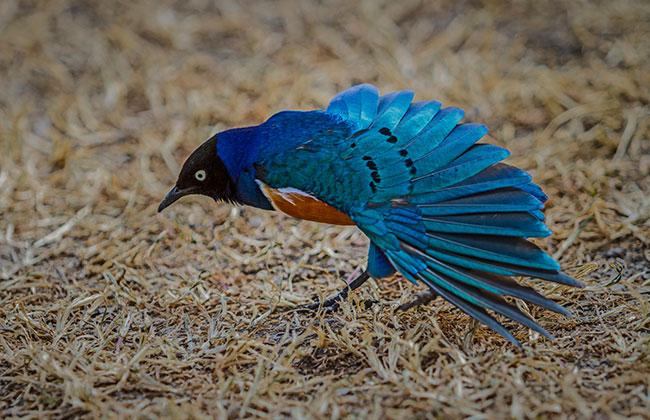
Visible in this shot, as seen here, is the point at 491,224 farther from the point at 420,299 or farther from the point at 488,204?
the point at 420,299

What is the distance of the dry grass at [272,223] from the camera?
2787 mm

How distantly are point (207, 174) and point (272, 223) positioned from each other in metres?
0.99

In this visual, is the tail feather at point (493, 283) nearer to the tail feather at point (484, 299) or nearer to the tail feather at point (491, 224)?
the tail feather at point (484, 299)

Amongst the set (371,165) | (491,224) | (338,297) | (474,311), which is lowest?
(338,297)

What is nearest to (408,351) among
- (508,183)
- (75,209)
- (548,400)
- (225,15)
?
(548,400)

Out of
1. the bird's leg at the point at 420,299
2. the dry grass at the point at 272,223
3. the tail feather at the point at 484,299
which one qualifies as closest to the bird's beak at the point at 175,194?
the dry grass at the point at 272,223

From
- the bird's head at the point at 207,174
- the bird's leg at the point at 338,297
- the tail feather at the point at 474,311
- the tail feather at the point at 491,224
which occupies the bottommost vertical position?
the bird's leg at the point at 338,297

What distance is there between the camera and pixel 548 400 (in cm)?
259

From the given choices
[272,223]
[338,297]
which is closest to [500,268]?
[338,297]

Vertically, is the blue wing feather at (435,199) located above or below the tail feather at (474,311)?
above

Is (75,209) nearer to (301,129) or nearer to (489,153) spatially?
(301,129)

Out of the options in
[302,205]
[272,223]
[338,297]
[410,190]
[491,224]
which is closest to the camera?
[491,224]

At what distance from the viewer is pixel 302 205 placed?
3172mm

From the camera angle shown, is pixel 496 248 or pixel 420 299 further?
pixel 420 299
